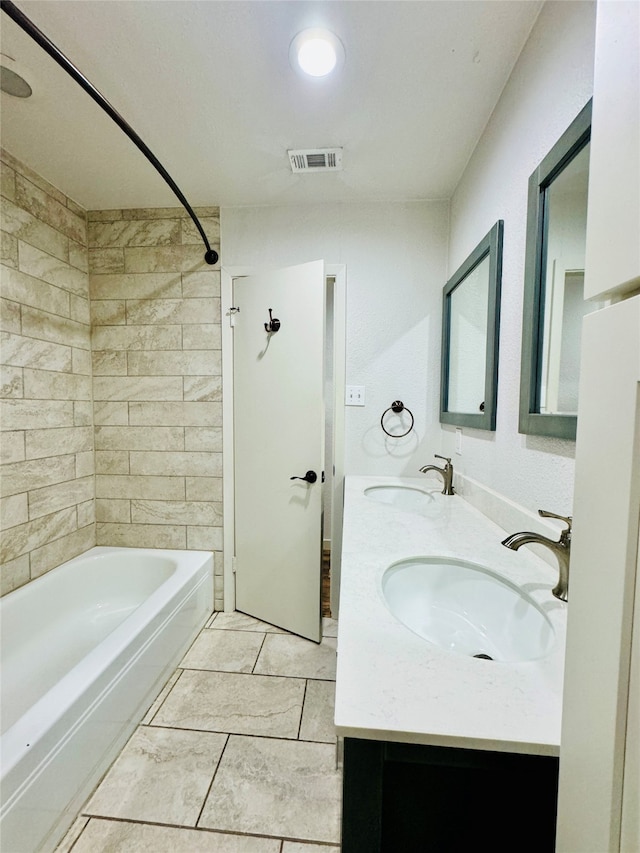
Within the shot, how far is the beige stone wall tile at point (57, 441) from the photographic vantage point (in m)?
1.74

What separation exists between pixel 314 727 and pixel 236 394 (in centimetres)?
164

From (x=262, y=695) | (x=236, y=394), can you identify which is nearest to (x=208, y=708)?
(x=262, y=695)

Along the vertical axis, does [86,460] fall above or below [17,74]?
below

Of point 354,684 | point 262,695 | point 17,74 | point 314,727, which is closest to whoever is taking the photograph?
point 354,684

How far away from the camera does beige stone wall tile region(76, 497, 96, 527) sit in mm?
2055

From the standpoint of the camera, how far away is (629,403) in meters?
0.31

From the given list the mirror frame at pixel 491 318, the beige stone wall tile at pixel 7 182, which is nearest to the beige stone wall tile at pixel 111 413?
the beige stone wall tile at pixel 7 182

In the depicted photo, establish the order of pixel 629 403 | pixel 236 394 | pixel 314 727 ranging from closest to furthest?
pixel 629 403 → pixel 314 727 → pixel 236 394

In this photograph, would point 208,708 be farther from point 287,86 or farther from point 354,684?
point 287,86

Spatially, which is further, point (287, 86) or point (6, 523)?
point (6, 523)

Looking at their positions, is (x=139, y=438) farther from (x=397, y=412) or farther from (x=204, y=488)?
(x=397, y=412)

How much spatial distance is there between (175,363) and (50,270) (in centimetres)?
77

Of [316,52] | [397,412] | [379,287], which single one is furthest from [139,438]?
[316,52]

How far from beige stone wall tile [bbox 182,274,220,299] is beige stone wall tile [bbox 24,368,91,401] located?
0.82m
